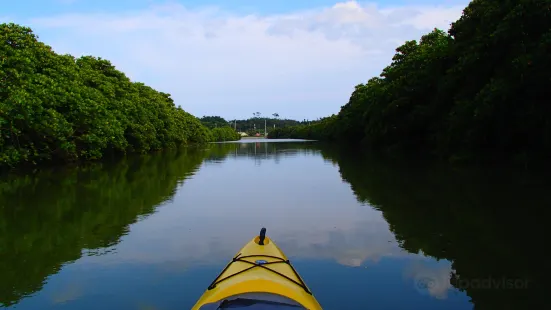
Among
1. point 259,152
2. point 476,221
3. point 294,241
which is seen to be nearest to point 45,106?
point 294,241

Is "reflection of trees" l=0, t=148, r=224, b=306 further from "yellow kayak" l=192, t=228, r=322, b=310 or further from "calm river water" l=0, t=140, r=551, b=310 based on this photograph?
"yellow kayak" l=192, t=228, r=322, b=310

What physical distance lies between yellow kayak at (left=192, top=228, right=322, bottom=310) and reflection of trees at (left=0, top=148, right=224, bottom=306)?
10.2 feet

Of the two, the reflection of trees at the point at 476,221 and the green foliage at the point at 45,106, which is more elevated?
the green foliage at the point at 45,106

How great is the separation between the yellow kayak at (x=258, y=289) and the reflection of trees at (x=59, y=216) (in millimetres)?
3096

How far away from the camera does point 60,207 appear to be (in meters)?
13.2

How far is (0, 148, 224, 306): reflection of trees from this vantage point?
7.63 meters

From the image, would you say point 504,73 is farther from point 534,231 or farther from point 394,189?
point 534,231

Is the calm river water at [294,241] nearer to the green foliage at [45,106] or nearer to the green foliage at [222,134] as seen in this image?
the green foliage at [45,106]

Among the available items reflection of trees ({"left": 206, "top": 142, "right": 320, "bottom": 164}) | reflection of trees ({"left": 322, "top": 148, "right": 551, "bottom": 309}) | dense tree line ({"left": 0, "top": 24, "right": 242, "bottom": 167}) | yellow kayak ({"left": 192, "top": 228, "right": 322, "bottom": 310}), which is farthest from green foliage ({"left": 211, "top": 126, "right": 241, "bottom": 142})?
yellow kayak ({"left": 192, "top": 228, "right": 322, "bottom": 310})

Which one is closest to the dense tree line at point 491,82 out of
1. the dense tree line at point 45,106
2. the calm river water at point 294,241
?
the calm river water at point 294,241

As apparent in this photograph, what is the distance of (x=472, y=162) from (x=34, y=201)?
21.6m

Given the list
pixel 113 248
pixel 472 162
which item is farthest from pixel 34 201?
pixel 472 162

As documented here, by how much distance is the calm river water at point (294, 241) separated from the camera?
6.38 m

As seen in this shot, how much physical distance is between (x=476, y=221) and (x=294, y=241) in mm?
4558
